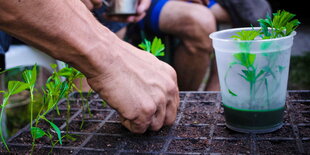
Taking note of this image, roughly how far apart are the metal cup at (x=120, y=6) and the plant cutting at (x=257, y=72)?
0.92 m

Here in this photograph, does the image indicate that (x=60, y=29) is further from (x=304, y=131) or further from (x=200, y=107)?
(x=304, y=131)

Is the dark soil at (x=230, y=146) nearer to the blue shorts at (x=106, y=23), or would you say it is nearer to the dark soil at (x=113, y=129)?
the dark soil at (x=113, y=129)

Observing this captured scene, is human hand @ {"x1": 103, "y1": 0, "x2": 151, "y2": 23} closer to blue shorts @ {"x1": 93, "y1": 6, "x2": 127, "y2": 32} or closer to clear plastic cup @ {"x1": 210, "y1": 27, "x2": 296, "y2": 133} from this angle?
A: blue shorts @ {"x1": 93, "y1": 6, "x2": 127, "y2": 32}

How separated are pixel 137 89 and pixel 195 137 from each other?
0.61 feet

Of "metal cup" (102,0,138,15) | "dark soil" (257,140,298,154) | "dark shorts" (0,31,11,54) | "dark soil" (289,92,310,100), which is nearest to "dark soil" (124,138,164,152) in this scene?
"dark soil" (257,140,298,154)

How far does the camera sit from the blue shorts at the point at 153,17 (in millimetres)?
2119

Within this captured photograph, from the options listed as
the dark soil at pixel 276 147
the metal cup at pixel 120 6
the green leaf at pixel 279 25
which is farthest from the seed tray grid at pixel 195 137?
the metal cup at pixel 120 6

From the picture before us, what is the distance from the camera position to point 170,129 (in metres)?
0.96

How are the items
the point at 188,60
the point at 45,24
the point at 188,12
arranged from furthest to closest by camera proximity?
the point at 188,60, the point at 188,12, the point at 45,24

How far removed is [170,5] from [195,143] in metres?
1.36

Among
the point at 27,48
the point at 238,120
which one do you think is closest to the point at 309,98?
the point at 238,120

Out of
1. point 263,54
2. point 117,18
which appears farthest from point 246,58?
point 117,18

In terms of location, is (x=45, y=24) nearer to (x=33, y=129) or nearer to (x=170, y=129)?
(x=33, y=129)

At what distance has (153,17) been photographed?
2127 mm
